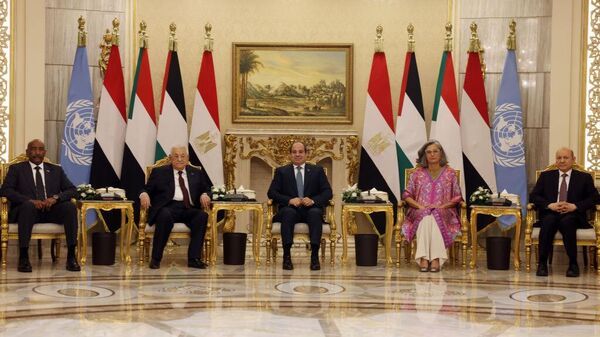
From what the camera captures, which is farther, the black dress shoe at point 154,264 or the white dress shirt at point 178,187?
the white dress shirt at point 178,187

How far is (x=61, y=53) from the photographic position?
31.7 feet

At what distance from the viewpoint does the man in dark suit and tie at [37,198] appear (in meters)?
7.65

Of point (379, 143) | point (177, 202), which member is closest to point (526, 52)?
point (379, 143)

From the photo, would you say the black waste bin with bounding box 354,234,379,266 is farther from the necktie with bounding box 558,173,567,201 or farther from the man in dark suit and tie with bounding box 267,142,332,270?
the necktie with bounding box 558,173,567,201

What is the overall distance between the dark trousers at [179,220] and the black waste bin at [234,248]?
27 cm

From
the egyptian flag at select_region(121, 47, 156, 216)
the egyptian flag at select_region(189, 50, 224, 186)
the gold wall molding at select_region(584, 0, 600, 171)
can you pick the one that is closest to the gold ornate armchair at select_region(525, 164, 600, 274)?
the gold wall molding at select_region(584, 0, 600, 171)

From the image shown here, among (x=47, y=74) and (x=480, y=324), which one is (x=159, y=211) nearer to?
(x=47, y=74)

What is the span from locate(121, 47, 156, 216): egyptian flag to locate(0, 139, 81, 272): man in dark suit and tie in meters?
1.22

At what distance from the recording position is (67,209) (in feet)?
25.7

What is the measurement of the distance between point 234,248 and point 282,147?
2.09m

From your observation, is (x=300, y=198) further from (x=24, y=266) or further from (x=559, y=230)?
(x=24, y=266)

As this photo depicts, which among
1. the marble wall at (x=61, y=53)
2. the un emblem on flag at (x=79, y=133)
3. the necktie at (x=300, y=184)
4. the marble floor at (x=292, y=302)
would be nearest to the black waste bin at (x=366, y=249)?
the marble floor at (x=292, y=302)

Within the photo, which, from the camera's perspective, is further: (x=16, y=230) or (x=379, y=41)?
(x=379, y=41)

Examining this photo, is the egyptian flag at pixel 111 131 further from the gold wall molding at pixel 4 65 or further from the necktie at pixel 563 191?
the necktie at pixel 563 191
